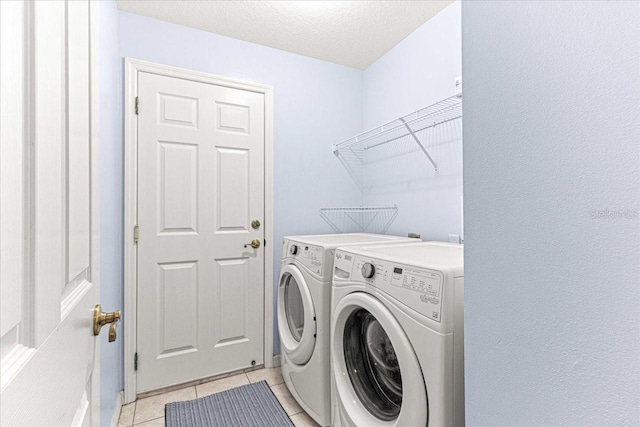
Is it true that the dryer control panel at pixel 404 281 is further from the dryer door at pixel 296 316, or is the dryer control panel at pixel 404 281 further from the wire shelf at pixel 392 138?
the wire shelf at pixel 392 138

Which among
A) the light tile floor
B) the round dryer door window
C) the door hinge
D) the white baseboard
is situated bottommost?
the light tile floor

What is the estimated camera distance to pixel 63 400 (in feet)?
1.55

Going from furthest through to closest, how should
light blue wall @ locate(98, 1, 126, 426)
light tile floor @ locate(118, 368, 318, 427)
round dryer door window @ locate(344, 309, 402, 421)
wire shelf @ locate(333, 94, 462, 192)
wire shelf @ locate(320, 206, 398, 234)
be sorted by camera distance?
wire shelf @ locate(320, 206, 398, 234) → wire shelf @ locate(333, 94, 462, 192) → light tile floor @ locate(118, 368, 318, 427) → light blue wall @ locate(98, 1, 126, 426) → round dryer door window @ locate(344, 309, 402, 421)

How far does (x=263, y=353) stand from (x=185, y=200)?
4.07ft

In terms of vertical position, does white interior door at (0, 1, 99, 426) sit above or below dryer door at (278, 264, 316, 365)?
above

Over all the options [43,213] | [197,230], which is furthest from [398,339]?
[197,230]

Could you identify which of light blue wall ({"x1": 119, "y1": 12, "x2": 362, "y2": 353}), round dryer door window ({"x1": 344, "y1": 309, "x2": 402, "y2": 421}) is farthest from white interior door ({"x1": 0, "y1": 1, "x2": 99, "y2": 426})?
light blue wall ({"x1": 119, "y1": 12, "x2": 362, "y2": 353})

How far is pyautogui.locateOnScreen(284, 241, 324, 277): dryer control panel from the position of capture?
1.64 metres

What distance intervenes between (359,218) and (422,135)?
3.03 ft

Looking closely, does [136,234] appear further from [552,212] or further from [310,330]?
[552,212]

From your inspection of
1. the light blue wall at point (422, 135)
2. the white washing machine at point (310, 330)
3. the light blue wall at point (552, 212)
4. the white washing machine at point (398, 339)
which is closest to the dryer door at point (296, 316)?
the white washing machine at point (310, 330)

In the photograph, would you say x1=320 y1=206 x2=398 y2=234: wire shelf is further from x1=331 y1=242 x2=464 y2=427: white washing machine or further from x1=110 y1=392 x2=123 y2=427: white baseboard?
x1=110 y1=392 x2=123 y2=427: white baseboard

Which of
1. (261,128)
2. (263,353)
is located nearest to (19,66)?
(261,128)

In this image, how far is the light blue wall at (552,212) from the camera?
1.52 ft
